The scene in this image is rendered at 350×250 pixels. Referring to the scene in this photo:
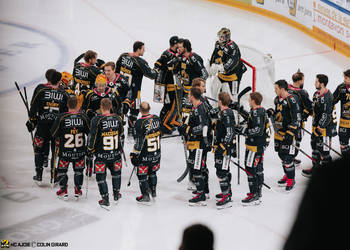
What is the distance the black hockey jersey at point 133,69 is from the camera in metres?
9.02

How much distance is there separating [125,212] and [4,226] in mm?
1532

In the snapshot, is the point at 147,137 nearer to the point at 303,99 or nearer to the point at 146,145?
the point at 146,145

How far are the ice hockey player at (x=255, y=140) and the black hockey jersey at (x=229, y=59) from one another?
248 centimetres

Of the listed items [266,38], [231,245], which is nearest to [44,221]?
[231,245]

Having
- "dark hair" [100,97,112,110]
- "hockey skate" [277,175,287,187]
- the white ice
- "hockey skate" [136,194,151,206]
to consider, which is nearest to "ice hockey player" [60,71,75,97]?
the white ice

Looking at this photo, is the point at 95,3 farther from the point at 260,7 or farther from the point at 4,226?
the point at 4,226

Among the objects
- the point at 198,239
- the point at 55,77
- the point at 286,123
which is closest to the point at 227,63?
the point at 286,123

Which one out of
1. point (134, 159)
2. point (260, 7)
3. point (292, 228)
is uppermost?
point (260, 7)

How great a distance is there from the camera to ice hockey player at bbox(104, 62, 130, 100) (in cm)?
800

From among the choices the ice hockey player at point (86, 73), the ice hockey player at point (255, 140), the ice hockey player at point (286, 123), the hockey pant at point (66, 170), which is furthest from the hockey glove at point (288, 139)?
the ice hockey player at point (86, 73)

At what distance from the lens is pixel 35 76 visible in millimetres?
12602

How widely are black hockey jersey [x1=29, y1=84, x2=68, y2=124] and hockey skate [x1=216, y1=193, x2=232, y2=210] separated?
2.52 meters

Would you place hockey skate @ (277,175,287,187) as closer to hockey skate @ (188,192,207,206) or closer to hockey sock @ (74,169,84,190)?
hockey skate @ (188,192,207,206)

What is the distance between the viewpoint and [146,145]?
6.81 meters
